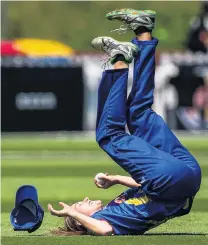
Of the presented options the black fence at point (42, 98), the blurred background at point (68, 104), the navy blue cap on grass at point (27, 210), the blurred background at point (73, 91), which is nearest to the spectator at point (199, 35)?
the blurred background at point (68, 104)

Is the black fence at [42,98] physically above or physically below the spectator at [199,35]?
below

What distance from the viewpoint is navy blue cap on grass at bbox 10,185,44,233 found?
809 centimetres

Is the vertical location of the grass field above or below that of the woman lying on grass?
below

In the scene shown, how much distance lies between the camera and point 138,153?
808 centimetres

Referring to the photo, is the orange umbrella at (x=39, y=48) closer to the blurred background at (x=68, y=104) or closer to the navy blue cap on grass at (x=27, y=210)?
the blurred background at (x=68, y=104)

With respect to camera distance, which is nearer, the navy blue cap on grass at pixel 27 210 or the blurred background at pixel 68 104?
the navy blue cap on grass at pixel 27 210

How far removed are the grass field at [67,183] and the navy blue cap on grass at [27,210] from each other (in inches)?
4.0

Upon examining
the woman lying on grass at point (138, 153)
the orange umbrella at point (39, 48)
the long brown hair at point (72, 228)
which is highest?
the woman lying on grass at point (138, 153)

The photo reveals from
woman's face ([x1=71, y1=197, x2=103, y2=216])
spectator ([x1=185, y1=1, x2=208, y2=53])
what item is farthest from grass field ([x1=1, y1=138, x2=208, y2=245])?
spectator ([x1=185, y1=1, x2=208, y2=53])

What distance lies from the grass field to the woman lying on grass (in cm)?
23

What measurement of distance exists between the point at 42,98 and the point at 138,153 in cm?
1774

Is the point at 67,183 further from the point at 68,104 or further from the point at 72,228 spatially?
the point at 68,104

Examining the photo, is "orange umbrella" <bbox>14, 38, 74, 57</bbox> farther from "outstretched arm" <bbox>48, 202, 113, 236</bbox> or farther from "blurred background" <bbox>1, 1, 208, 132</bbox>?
"outstretched arm" <bbox>48, 202, 113, 236</bbox>

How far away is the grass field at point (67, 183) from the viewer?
7.89m
